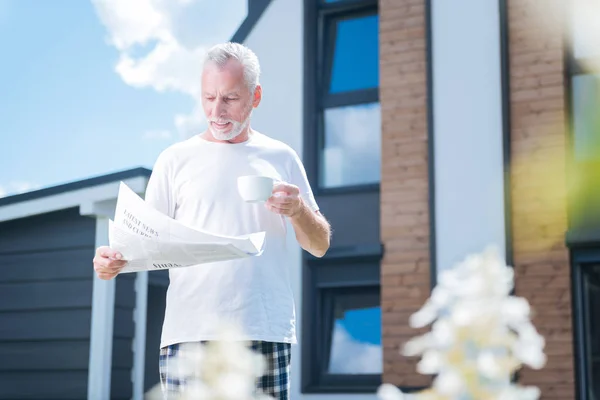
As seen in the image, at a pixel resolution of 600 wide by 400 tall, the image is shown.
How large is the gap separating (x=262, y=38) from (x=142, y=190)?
2519 millimetres

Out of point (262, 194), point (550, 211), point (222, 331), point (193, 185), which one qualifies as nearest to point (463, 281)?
point (222, 331)

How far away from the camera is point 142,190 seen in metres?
9.65

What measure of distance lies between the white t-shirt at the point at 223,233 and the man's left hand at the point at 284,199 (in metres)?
0.17

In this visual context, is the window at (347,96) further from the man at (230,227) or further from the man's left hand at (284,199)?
the man's left hand at (284,199)

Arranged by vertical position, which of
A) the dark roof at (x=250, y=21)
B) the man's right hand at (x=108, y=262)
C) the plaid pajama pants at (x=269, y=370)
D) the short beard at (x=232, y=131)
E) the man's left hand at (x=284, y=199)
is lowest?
the plaid pajama pants at (x=269, y=370)

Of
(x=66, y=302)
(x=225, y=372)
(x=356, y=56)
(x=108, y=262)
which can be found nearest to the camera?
(x=225, y=372)

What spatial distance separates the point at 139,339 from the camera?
1009 centimetres

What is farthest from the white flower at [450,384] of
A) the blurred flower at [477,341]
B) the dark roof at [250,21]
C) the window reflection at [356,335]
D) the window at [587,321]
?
the dark roof at [250,21]

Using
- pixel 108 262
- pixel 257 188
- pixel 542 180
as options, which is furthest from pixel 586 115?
pixel 108 262

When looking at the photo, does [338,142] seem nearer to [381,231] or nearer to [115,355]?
[381,231]

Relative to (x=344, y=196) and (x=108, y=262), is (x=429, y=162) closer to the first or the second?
(x=344, y=196)

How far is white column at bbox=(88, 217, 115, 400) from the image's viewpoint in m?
9.43

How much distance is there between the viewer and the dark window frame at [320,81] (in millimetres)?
10539

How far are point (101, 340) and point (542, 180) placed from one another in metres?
4.44
